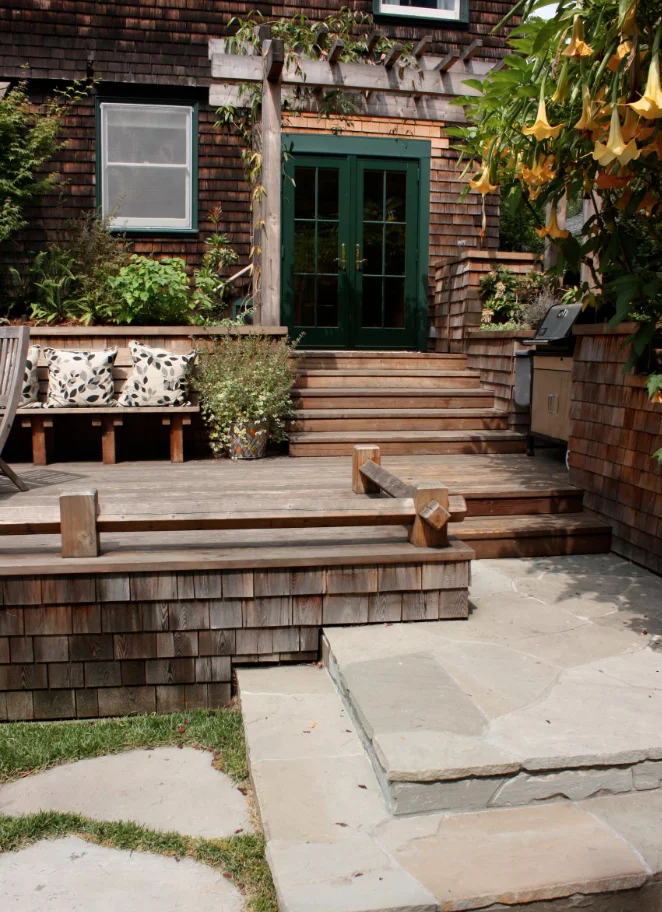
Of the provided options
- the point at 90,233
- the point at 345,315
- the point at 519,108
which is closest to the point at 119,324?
the point at 90,233

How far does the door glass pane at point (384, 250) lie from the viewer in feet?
29.0

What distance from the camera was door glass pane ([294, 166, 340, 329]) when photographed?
8.66 m

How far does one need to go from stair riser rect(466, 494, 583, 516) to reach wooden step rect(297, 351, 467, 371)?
2.76m

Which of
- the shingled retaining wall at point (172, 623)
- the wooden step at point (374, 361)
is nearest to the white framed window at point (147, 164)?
the wooden step at point (374, 361)

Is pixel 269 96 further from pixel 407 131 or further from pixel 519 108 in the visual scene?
pixel 519 108

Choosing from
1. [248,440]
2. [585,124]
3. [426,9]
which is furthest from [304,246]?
[585,124]

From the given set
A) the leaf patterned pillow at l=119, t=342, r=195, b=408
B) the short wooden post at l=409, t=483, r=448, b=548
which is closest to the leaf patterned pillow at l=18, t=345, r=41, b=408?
the leaf patterned pillow at l=119, t=342, r=195, b=408

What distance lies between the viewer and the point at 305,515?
348cm

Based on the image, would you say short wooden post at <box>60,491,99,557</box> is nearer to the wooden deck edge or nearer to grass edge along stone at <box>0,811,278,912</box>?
the wooden deck edge

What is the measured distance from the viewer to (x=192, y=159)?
29.2ft

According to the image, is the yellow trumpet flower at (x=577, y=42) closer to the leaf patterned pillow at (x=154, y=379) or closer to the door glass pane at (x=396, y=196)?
the leaf patterned pillow at (x=154, y=379)

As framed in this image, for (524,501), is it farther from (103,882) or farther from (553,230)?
(103,882)

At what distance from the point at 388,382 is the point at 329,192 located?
8.84 ft

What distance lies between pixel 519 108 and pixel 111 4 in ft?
23.5
